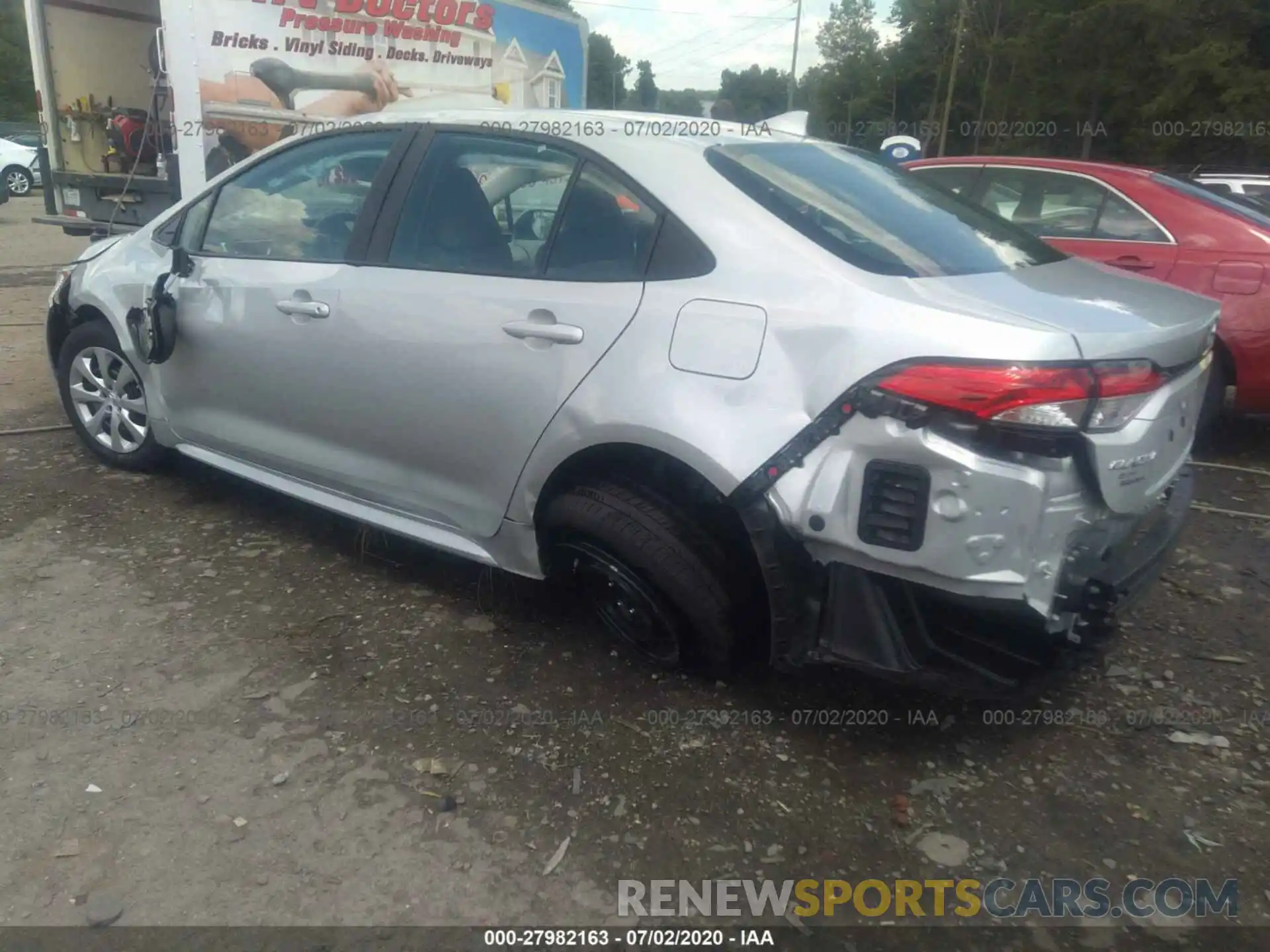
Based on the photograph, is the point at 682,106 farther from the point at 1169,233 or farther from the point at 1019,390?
the point at 1019,390

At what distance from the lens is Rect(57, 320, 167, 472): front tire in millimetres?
4152

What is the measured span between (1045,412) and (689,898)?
1307 millimetres

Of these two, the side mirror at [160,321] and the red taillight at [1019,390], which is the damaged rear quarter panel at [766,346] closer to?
the red taillight at [1019,390]

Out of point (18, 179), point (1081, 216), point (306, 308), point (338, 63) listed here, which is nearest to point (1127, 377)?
point (306, 308)

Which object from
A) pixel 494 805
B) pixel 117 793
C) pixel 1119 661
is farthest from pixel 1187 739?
pixel 117 793

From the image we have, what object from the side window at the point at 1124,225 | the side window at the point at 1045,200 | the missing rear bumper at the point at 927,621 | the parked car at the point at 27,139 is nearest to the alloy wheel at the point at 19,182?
the parked car at the point at 27,139

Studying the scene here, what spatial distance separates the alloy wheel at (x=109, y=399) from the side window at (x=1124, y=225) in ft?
15.2

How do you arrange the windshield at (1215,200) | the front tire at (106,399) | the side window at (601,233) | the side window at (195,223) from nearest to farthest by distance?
the side window at (601,233)
the side window at (195,223)
the front tire at (106,399)
the windshield at (1215,200)

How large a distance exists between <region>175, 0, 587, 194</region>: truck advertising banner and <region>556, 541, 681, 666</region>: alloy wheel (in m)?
4.06

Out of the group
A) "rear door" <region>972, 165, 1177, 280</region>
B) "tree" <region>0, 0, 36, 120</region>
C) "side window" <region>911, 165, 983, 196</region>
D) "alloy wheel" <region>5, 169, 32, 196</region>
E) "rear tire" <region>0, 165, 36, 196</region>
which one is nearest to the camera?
"rear door" <region>972, 165, 1177, 280</region>

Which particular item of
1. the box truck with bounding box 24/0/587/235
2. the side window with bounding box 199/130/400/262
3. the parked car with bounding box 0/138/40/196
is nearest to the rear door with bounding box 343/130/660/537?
the side window with bounding box 199/130/400/262

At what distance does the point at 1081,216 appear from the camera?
17.0 ft

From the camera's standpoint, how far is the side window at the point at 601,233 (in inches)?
105

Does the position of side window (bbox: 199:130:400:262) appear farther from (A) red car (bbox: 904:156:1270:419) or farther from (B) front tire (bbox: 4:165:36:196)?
(B) front tire (bbox: 4:165:36:196)
